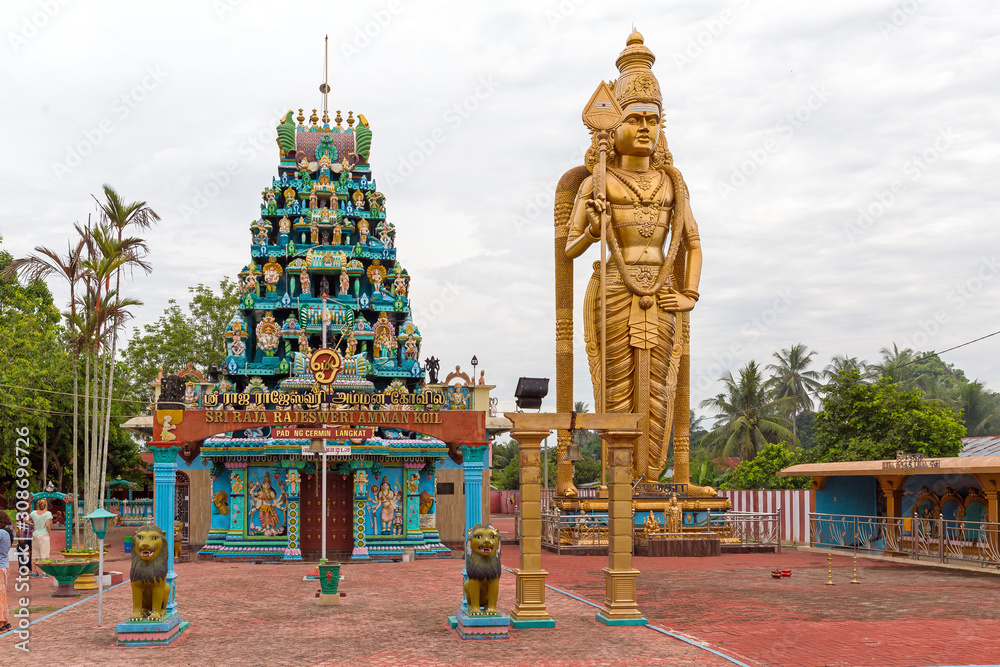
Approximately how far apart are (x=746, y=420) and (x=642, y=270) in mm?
21710

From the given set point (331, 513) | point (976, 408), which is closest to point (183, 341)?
point (331, 513)

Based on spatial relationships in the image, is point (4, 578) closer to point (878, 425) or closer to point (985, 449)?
point (985, 449)

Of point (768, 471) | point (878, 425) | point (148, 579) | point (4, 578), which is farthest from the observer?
point (768, 471)

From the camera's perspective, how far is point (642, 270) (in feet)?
83.0

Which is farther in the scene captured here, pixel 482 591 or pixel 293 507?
pixel 293 507

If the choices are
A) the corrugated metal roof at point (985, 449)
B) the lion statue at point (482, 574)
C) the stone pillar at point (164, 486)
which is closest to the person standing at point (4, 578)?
the stone pillar at point (164, 486)

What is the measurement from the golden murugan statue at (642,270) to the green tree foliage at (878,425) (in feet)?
29.0

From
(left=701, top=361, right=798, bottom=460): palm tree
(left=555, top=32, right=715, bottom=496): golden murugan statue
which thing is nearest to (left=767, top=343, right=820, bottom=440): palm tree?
(left=701, top=361, right=798, bottom=460): palm tree

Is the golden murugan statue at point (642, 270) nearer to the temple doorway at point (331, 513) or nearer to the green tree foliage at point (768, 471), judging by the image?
the temple doorway at point (331, 513)

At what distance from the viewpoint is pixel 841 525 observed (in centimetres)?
2614

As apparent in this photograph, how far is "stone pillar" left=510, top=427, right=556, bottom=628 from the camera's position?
42.9 feet

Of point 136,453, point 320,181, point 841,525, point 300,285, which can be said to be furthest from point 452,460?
point 136,453

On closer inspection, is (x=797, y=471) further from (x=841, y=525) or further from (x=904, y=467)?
(x=904, y=467)

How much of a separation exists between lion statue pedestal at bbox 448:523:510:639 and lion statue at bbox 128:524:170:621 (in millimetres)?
4042
